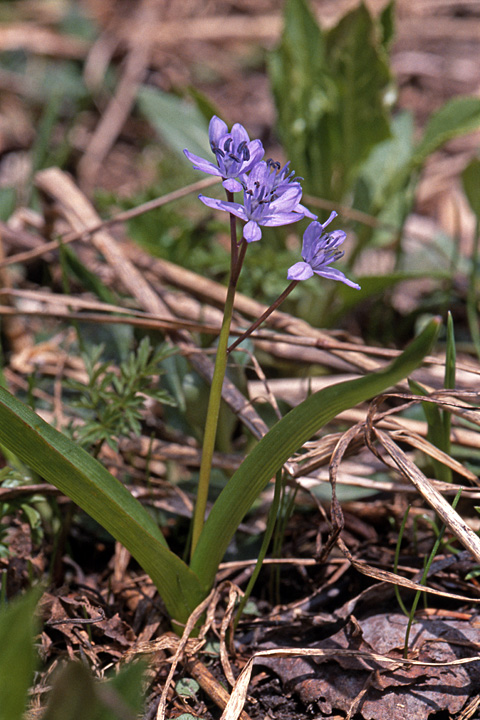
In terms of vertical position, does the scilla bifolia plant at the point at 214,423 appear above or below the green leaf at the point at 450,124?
below

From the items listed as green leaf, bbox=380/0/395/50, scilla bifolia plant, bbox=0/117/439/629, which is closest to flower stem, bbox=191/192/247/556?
scilla bifolia plant, bbox=0/117/439/629

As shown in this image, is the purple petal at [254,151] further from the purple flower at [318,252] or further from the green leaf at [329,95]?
the green leaf at [329,95]

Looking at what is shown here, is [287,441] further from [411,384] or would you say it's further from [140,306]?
[140,306]

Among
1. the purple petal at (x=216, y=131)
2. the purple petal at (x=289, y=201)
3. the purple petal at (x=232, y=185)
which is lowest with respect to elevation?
the purple petal at (x=232, y=185)

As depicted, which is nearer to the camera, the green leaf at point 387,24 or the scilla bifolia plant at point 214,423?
the scilla bifolia plant at point 214,423

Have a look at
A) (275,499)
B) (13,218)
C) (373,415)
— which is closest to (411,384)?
(373,415)

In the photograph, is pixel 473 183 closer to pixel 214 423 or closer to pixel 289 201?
pixel 289 201

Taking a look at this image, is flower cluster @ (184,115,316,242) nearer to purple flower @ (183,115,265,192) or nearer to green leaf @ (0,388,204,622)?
purple flower @ (183,115,265,192)

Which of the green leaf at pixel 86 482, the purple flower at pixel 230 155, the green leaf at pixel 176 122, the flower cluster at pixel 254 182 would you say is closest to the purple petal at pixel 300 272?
the flower cluster at pixel 254 182

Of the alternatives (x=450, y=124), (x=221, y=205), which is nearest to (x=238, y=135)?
(x=221, y=205)
